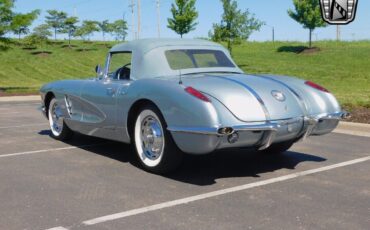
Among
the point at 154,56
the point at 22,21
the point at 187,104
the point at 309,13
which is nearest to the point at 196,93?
the point at 187,104

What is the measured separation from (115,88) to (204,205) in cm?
229

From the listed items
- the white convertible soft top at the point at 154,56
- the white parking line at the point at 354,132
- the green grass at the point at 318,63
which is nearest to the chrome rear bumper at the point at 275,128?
the white convertible soft top at the point at 154,56

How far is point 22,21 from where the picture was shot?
2156cm

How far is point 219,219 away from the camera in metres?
3.89

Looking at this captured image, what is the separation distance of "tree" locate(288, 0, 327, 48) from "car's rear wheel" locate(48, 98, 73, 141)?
35330 mm

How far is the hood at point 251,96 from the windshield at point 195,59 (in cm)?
59

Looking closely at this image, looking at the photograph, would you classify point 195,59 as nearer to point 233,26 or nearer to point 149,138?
point 149,138

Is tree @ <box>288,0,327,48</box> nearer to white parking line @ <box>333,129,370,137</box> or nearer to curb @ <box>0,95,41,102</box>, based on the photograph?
curb @ <box>0,95,41,102</box>

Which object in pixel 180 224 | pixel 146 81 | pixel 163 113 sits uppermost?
pixel 146 81

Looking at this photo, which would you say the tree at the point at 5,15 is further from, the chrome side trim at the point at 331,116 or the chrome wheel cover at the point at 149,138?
the chrome side trim at the point at 331,116

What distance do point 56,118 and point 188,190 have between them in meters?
3.70

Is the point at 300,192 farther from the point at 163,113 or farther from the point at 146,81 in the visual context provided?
the point at 146,81

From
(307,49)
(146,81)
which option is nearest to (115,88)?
(146,81)

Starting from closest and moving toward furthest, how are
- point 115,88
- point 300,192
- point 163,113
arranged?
point 300,192 → point 163,113 → point 115,88
